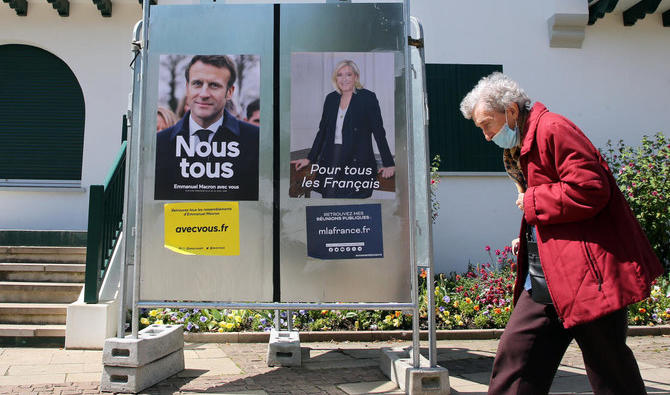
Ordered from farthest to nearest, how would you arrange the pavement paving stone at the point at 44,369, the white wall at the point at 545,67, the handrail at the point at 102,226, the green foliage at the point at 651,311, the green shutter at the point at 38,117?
the white wall at the point at 545,67 < the green shutter at the point at 38,117 < the green foliage at the point at 651,311 < the handrail at the point at 102,226 < the pavement paving stone at the point at 44,369

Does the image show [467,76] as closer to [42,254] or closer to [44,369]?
[42,254]

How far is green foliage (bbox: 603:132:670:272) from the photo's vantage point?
731 cm

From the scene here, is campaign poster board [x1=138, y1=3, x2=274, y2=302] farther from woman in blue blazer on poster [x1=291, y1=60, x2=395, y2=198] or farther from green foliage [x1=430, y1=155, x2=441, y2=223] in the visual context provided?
green foliage [x1=430, y1=155, x2=441, y2=223]

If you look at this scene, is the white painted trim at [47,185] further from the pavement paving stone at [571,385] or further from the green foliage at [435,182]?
the pavement paving stone at [571,385]

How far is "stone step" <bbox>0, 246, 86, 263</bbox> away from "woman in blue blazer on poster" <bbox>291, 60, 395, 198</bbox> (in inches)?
156

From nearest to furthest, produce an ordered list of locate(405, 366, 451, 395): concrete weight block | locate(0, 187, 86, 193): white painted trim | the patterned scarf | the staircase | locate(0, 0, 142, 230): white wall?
the patterned scarf → locate(405, 366, 451, 395): concrete weight block → the staircase → locate(0, 187, 86, 193): white painted trim → locate(0, 0, 142, 230): white wall

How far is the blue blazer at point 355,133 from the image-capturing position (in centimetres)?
369

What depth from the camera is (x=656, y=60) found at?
28.4 ft

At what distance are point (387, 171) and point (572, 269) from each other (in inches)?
67.9

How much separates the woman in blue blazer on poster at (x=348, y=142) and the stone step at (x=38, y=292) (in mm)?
3428

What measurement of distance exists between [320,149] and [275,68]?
0.67 m

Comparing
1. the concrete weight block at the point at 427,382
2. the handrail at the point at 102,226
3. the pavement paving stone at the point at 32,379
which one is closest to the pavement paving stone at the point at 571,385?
the concrete weight block at the point at 427,382

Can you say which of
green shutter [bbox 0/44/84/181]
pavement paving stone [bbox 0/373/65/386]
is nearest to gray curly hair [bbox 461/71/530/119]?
pavement paving stone [bbox 0/373/65/386]

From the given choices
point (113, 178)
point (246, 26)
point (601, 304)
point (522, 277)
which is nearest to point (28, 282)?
point (113, 178)
